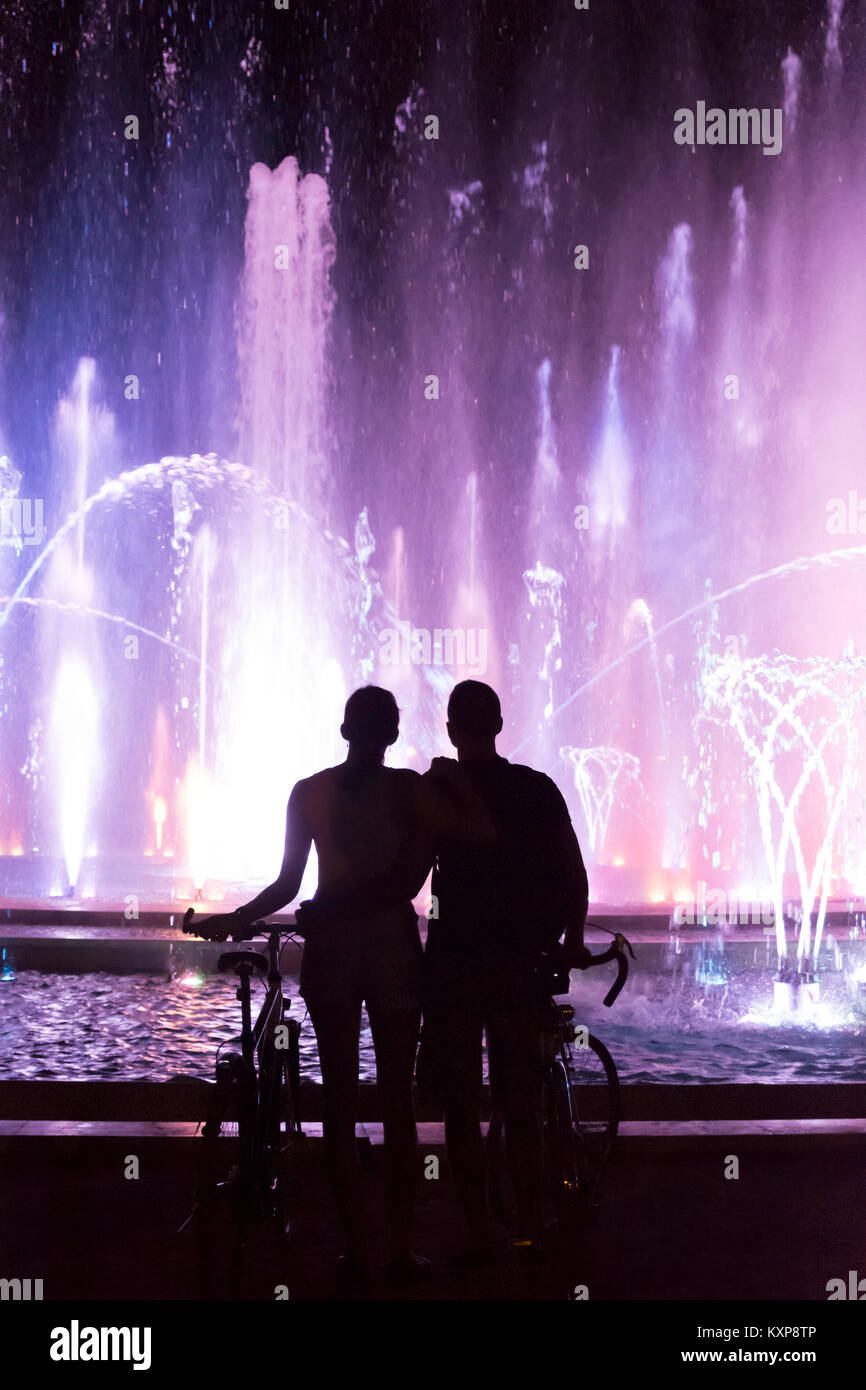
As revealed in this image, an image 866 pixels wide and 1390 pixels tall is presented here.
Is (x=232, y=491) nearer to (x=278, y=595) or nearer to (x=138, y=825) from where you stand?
(x=278, y=595)

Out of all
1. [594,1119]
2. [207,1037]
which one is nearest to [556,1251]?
[594,1119]

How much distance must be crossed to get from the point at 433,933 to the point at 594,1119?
142cm

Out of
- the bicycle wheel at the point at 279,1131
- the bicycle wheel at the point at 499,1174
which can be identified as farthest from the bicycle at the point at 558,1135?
the bicycle wheel at the point at 279,1131

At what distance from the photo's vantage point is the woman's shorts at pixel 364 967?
387 centimetres

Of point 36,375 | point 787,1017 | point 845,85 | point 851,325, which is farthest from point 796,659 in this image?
point 787,1017

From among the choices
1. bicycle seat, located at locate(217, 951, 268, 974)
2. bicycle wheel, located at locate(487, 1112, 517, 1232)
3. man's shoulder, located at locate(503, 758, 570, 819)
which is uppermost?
man's shoulder, located at locate(503, 758, 570, 819)

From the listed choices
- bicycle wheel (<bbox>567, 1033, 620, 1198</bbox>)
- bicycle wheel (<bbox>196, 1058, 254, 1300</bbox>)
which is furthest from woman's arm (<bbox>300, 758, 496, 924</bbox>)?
bicycle wheel (<bbox>567, 1033, 620, 1198</bbox>)

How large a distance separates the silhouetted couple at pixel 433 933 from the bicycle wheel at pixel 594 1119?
328 mm

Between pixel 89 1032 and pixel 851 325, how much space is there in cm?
2256

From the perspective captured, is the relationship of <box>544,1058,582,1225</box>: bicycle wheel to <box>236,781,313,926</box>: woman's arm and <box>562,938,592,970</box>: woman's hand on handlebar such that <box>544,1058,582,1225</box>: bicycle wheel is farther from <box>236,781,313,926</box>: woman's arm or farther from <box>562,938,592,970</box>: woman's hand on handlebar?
<box>236,781,313,926</box>: woman's arm

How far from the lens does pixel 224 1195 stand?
381cm

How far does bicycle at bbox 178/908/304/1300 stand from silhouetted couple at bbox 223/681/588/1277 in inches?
9.0

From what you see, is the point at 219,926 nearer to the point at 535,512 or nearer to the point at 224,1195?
the point at 224,1195

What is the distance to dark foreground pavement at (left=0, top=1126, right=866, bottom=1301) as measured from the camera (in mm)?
3822
